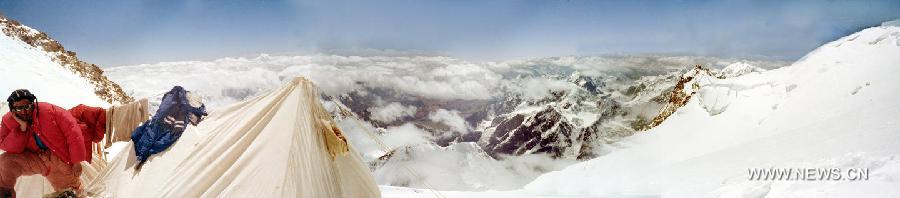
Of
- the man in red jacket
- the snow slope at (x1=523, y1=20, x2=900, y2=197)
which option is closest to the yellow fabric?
the man in red jacket

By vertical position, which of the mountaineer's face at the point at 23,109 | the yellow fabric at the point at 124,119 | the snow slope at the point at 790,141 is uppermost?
the mountaineer's face at the point at 23,109

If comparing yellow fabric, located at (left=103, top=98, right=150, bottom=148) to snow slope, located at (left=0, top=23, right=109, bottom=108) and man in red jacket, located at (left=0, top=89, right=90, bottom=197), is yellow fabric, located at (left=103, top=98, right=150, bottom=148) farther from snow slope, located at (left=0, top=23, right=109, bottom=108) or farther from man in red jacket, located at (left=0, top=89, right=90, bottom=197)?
snow slope, located at (left=0, top=23, right=109, bottom=108)

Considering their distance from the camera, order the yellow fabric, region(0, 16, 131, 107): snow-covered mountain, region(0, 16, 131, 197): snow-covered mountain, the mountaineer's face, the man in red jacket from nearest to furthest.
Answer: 1. the mountaineer's face
2. the man in red jacket
3. the yellow fabric
4. region(0, 16, 131, 197): snow-covered mountain
5. region(0, 16, 131, 107): snow-covered mountain

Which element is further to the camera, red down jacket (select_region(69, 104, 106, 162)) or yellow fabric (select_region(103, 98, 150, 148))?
yellow fabric (select_region(103, 98, 150, 148))

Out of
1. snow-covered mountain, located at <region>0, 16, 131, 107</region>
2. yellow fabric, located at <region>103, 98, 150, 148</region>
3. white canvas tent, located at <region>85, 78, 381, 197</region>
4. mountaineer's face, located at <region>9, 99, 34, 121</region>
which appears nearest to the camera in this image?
white canvas tent, located at <region>85, 78, 381, 197</region>

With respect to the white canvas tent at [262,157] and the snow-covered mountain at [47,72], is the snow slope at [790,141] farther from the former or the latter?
the snow-covered mountain at [47,72]

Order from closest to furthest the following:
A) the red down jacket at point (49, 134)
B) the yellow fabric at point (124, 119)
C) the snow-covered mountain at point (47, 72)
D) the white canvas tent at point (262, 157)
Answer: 1. the white canvas tent at point (262, 157)
2. the red down jacket at point (49, 134)
3. the yellow fabric at point (124, 119)
4. the snow-covered mountain at point (47, 72)

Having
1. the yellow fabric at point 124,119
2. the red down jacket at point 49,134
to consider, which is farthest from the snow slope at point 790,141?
the red down jacket at point 49,134

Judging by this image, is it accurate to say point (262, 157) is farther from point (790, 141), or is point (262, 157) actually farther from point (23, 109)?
point (790, 141)
